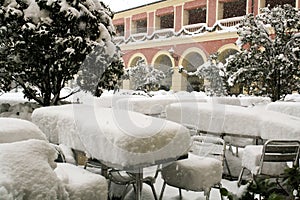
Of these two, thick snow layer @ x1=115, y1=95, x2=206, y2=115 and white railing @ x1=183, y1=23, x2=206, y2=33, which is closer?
thick snow layer @ x1=115, y1=95, x2=206, y2=115

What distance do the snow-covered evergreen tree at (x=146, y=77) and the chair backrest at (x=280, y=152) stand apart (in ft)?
48.2

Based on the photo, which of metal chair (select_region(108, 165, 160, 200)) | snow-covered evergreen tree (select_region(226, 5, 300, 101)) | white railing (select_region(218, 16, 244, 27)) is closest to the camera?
metal chair (select_region(108, 165, 160, 200))

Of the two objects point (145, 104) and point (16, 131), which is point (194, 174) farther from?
point (145, 104)

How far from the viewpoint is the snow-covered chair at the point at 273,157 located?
12.6 ft

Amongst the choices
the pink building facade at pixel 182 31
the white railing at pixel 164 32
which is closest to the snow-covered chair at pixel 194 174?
the pink building facade at pixel 182 31

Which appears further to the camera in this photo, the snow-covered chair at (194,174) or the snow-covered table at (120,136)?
the snow-covered chair at (194,174)

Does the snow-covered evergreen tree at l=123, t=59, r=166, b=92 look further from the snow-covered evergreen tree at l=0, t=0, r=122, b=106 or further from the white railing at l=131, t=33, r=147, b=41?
the snow-covered evergreen tree at l=0, t=0, r=122, b=106

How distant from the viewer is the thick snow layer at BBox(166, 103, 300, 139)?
4758 millimetres

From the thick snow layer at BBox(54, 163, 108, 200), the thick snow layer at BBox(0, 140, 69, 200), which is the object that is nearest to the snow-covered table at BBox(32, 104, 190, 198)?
the thick snow layer at BBox(54, 163, 108, 200)

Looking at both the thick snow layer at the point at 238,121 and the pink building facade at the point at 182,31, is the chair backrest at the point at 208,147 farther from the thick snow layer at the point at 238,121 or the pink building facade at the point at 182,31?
the pink building facade at the point at 182,31

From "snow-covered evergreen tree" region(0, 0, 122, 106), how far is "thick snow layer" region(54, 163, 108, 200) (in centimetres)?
387

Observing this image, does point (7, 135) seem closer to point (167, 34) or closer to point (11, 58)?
point (11, 58)

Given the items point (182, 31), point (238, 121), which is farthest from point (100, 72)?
point (182, 31)

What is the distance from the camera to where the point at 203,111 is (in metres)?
5.70
